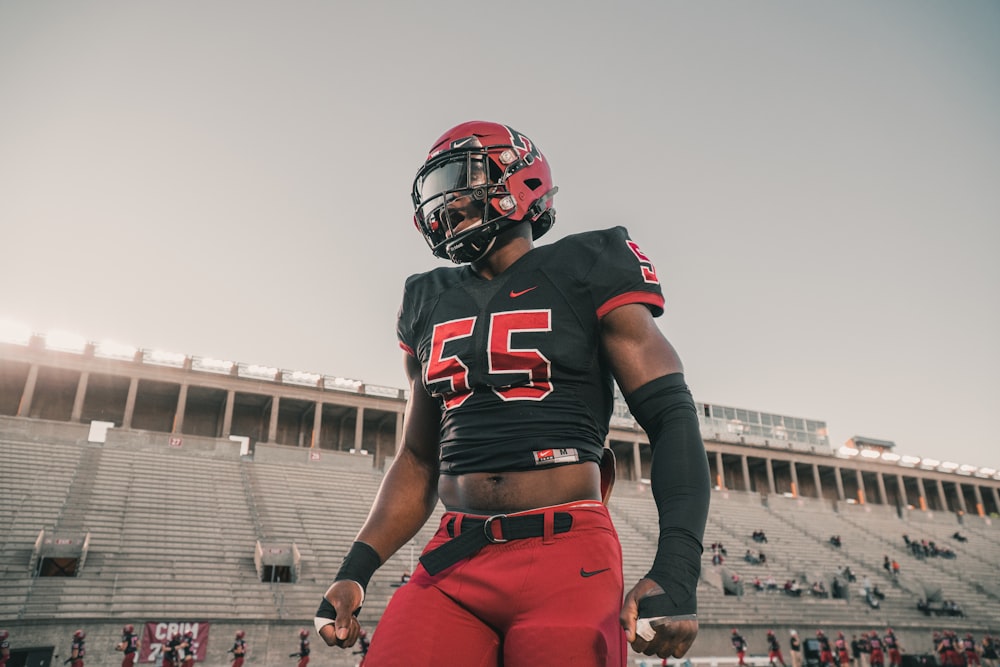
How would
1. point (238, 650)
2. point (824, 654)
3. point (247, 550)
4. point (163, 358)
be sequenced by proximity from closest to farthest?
1. point (238, 650)
2. point (824, 654)
3. point (247, 550)
4. point (163, 358)

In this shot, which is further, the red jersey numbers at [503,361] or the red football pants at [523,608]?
the red jersey numbers at [503,361]

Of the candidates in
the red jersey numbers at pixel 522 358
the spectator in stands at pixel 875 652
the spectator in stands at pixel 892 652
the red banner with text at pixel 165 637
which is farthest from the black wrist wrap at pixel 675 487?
the spectator in stands at pixel 892 652

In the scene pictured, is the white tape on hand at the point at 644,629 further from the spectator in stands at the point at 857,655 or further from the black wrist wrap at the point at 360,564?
the spectator in stands at the point at 857,655

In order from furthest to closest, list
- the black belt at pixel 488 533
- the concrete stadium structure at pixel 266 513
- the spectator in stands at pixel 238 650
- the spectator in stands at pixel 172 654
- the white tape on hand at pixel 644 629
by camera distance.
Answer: the concrete stadium structure at pixel 266 513, the spectator in stands at pixel 238 650, the spectator in stands at pixel 172 654, the black belt at pixel 488 533, the white tape on hand at pixel 644 629

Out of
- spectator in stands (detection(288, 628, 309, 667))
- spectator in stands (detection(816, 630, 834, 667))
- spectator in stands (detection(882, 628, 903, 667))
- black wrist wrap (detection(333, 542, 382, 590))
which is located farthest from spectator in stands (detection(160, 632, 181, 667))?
spectator in stands (detection(882, 628, 903, 667))

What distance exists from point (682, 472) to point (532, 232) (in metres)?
1.44

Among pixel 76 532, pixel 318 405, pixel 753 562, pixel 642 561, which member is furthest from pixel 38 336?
pixel 753 562

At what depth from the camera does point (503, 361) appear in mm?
2480

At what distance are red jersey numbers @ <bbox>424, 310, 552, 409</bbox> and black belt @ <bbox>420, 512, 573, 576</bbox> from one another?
42 centimetres

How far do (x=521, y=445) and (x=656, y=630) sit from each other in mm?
757

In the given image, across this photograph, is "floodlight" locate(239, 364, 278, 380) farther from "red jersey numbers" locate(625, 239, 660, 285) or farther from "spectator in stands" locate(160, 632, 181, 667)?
"red jersey numbers" locate(625, 239, 660, 285)

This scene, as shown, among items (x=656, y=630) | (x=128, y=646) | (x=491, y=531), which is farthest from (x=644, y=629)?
(x=128, y=646)

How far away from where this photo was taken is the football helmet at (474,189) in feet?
9.33

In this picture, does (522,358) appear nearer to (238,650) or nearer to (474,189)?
(474,189)
